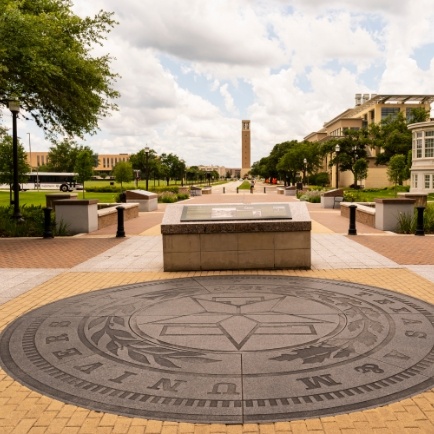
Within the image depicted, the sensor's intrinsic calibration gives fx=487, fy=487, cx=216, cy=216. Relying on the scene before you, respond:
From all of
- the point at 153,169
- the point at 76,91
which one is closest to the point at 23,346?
the point at 76,91

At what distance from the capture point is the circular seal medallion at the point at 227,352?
397 centimetres

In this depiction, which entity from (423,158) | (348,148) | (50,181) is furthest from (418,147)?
(50,181)

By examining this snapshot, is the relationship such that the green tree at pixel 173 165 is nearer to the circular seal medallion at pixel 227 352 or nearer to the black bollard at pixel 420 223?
the black bollard at pixel 420 223

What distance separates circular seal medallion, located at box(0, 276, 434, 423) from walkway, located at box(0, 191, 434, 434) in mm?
140

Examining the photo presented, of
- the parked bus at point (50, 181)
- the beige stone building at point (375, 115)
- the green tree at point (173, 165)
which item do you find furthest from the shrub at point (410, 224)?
the green tree at point (173, 165)

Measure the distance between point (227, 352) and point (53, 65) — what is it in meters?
12.5

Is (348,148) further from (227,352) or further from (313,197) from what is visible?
(227,352)

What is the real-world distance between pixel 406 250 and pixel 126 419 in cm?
971

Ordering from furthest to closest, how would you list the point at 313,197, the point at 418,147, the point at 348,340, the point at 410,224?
the point at 418,147, the point at 313,197, the point at 410,224, the point at 348,340

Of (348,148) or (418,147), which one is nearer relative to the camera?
(418,147)

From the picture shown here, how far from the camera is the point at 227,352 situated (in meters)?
4.95

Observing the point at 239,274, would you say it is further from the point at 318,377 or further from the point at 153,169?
the point at 153,169

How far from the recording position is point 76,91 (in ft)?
55.0

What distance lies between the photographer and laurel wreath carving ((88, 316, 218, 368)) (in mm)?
4781
